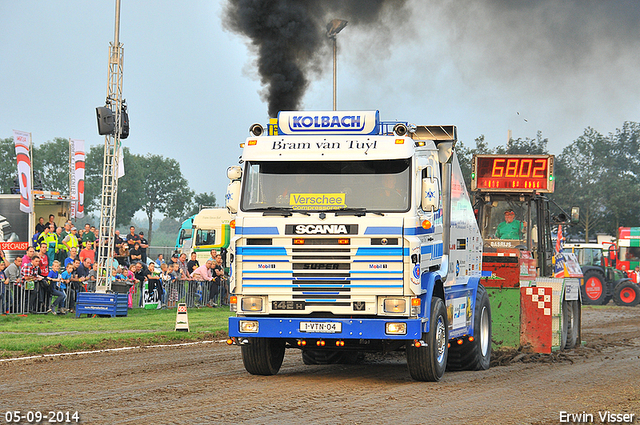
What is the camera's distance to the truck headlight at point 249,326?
10664mm

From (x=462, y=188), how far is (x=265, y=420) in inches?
247

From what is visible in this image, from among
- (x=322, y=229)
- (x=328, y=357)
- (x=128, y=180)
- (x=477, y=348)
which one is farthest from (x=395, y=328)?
(x=128, y=180)

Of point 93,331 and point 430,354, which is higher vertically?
point 430,354

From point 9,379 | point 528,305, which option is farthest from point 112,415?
point 528,305

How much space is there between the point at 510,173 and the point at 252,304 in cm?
925

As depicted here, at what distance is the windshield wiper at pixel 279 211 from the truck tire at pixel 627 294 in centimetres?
2722

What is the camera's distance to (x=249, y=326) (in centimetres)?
1070

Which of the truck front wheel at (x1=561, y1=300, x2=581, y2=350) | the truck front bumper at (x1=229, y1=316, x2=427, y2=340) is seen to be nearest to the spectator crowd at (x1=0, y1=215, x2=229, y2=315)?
the truck front bumper at (x1=229, y1=316, x2=427, y2=340)

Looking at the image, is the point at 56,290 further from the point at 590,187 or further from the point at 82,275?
the point at 590,187

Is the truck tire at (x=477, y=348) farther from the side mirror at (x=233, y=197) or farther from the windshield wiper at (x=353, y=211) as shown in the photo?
the side mirror at (x=233, y=197)

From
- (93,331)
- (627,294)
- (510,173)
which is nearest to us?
(93,331)

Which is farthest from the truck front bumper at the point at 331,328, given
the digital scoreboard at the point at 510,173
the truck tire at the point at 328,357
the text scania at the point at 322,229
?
the digital scoreboard at the point at 510,173

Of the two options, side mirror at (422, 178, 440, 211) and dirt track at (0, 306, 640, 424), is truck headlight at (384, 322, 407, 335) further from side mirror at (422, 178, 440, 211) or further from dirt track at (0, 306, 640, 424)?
side mirror at (422, 178, 440, 211)

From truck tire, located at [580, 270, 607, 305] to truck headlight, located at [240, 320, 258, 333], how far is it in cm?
2689
